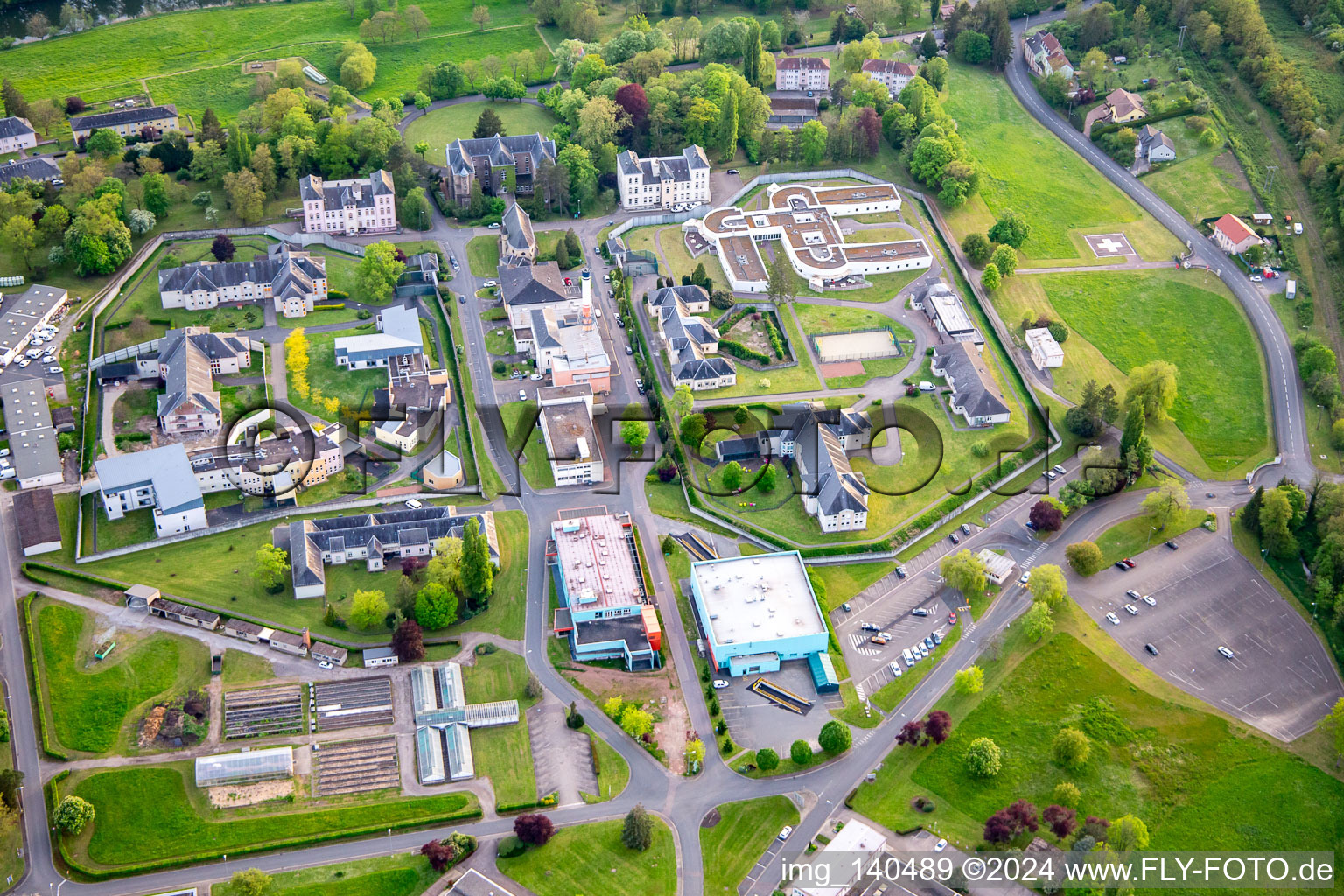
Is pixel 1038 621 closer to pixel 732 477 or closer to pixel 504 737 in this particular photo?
pixel 732 477

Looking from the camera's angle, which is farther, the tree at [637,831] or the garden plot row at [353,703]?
the garden plot row at [353,703]

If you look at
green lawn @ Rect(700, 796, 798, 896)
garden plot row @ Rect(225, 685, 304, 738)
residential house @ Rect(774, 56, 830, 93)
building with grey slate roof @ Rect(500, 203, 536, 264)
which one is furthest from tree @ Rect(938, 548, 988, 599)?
residential house @ Rect(774, 56, 830, 93)

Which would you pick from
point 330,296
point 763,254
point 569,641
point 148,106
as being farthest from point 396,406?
point 148,106

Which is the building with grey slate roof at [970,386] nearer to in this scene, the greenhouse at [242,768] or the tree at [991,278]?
the tree at [991,278]

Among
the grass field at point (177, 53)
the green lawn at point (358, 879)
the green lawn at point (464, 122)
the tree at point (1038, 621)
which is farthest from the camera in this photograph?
the grass field at point (177, 53)

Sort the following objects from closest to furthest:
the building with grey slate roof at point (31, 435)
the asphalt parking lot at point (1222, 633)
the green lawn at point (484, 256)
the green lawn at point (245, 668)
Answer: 1. the green lawn at point (245, 668)
2. the asphalt parking lot at point (1222, 633)
3. the building with grey slate roof at point (31, 435)
4. the green lawn at point (484, 256)

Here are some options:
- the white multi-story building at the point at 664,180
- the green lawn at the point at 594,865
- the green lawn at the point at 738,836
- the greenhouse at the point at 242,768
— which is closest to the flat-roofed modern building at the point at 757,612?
the green lawn at the point at 738,836

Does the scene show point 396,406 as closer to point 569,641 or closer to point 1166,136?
point 569,641

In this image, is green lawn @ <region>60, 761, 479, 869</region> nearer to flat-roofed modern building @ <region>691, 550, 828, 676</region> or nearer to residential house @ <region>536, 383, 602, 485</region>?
flat-roofed modern building @ <region>691, 550, 828, 676</region>
